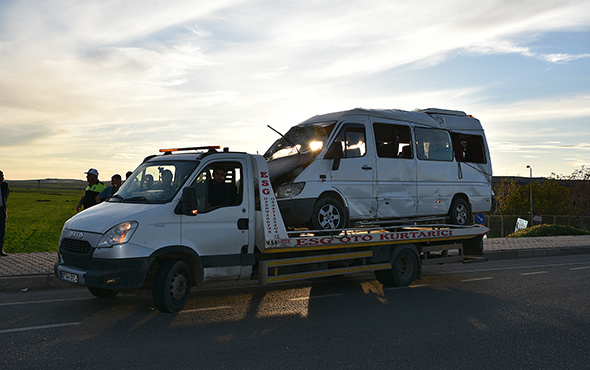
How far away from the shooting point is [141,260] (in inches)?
267

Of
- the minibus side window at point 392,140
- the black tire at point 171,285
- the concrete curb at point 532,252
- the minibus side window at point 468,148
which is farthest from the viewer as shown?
the concrete curb at point 532,252

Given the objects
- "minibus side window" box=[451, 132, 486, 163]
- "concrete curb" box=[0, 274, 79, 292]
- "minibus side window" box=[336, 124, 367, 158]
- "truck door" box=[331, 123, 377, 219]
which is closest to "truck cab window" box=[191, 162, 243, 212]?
"truck door" box=[331, 123, 377, 219]

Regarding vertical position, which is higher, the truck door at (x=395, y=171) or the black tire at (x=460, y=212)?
the truck door at (x=395, y=171)

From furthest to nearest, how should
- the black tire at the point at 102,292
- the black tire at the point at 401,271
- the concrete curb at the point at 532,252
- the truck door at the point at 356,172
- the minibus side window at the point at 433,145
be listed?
the concrete curb at the point at 532,252, the minibus side window at the point at 433,145, the black tire at the point at 401,271, the truck door at the point at 356,172, the black tire at the point at 102,292

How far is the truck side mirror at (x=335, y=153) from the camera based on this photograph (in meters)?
9.16

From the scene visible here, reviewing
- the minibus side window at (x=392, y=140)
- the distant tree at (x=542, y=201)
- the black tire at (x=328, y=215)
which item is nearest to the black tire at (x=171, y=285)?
the black tire at (x=328, y=215)

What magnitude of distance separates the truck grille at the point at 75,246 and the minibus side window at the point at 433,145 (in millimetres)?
6474

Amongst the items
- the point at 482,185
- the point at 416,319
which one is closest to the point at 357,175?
the point at 416,319

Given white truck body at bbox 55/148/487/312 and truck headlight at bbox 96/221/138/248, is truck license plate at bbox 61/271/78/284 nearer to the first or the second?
white truck body at bbox 55/148/487/312

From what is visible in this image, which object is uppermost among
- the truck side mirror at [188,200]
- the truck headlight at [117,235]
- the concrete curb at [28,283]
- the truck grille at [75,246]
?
the truck side mirror at [188,200]

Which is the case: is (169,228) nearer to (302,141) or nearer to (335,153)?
(335,153)

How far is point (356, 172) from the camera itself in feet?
31.4

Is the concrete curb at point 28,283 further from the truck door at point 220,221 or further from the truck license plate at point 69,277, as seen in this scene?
the truck door at point 220,221

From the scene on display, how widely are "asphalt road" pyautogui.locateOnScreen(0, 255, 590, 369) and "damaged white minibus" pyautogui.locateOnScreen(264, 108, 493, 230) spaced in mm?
1458
